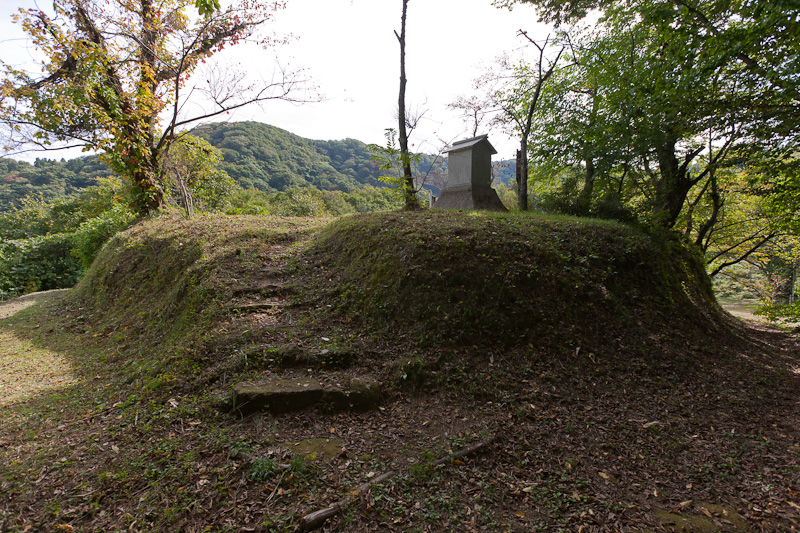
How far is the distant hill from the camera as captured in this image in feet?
113

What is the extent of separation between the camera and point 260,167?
168ft

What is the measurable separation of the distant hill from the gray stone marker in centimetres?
1513

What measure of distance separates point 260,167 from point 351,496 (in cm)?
5537

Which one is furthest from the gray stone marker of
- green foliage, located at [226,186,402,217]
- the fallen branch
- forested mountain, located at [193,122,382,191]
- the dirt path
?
forested mountain, located at [193,122,382,191]

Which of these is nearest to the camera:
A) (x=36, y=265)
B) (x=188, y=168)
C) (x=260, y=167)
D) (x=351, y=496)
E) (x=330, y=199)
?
(x=351, y=496)

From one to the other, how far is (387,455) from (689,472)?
2.53 metres

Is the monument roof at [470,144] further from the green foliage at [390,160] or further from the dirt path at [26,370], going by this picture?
the dirt path at [26,370]

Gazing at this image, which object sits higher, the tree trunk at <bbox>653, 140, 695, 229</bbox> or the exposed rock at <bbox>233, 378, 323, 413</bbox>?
the tree trunk at <bbox>653, 140, 695, 229</bbox>

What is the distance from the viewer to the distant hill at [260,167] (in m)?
34.5

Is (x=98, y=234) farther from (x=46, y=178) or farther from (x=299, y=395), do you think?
(x=46, y=178)

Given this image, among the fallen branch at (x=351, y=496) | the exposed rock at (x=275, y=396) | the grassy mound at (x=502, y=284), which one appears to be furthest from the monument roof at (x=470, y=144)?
the fallen branch at (x=351, y=496)

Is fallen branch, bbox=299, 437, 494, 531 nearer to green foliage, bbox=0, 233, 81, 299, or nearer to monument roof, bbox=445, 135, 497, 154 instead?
monument roof, bbox=445, 135, 497, 154

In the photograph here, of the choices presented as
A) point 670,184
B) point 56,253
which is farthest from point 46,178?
point 670,184

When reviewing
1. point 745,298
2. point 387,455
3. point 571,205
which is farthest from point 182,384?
point 745,298
